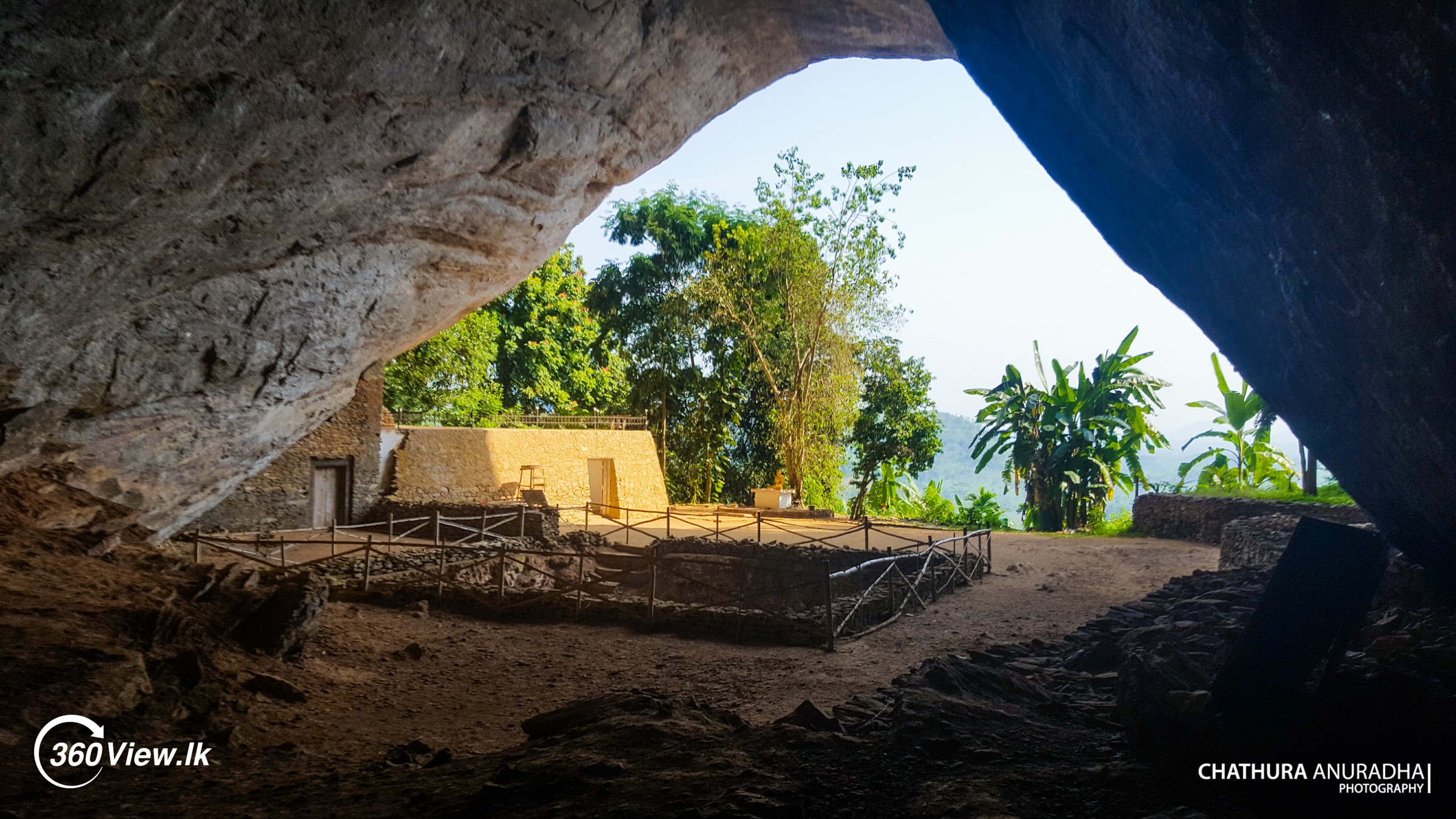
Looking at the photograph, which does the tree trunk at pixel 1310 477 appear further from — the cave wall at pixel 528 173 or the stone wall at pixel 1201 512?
the cave wall at pixel 528 173

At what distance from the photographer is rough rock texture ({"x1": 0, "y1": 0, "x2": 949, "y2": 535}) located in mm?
5090

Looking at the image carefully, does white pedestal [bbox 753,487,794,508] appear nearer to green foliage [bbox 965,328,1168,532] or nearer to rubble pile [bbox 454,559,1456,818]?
green foliage [bbox 965,328,1168,532]

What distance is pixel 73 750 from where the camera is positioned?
17.8 feet

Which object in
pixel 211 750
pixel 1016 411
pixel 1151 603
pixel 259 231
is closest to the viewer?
pixel 211 750

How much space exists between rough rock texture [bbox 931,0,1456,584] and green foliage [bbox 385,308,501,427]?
2665cm

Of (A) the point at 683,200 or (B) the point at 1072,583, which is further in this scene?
(A) the point at 683,200

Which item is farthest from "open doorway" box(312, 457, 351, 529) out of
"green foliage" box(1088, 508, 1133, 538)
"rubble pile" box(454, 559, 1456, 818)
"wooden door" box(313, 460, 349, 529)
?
"green foliage" box(1088, 508, 1133, 538)

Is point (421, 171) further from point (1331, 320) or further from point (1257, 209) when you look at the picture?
point (1331, 320)

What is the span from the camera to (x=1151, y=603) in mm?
11008

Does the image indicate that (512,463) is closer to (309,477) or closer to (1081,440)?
(309,477)

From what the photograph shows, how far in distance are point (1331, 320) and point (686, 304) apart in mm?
28519

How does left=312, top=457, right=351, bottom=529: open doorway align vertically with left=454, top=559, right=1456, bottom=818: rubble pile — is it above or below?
above

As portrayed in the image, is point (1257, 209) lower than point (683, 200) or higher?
lower

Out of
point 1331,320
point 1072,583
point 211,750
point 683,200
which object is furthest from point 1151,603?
point 683,200
